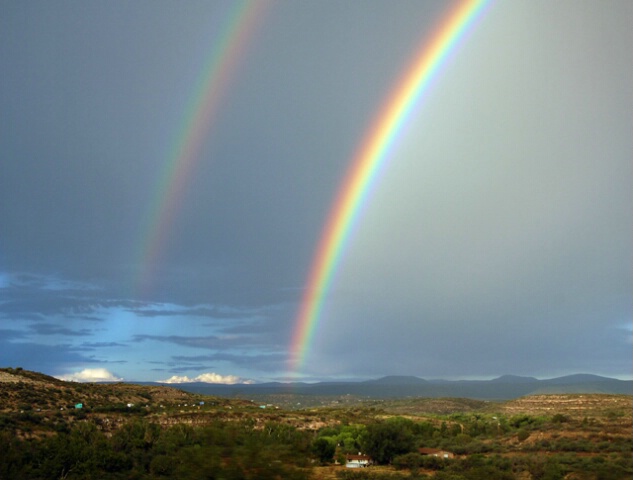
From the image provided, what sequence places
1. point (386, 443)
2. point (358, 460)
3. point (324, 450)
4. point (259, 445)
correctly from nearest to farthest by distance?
point (259, 445) < point (324, 450) < point (358, 460) < point (386, 443)

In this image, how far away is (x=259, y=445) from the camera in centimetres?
1230

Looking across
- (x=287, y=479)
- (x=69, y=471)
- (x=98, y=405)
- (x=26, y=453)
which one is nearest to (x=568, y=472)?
(x=287, y=479)

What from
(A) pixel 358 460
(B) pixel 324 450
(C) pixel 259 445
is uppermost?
(C) pixel 259 445

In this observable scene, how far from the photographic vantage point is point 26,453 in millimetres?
19250

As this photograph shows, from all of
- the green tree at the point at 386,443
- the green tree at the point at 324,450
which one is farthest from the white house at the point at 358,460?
the green tree at the point at 324,450

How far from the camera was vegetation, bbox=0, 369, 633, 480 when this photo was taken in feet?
40.9

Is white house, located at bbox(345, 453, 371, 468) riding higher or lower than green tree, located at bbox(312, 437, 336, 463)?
lower

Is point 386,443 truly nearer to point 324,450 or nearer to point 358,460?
point 358,460

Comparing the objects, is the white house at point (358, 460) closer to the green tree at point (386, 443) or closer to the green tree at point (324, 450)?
the green tree at point (386, 443)

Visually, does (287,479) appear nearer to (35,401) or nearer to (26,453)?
(26,453)

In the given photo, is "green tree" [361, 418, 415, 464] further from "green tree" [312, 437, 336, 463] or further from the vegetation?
"green tree" [312, 437, 336, 463]

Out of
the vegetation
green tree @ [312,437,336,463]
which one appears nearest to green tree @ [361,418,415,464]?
the vegetation

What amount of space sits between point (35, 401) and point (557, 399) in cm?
7072

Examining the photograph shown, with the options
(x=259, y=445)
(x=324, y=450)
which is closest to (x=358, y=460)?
(x=324, y=450)
